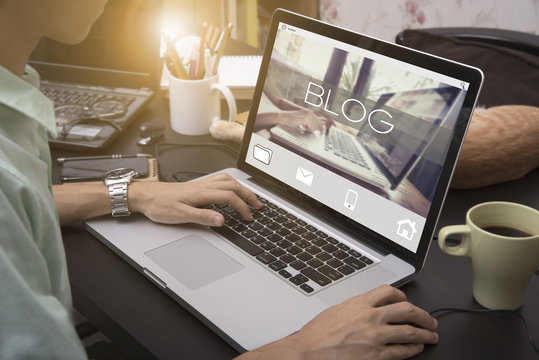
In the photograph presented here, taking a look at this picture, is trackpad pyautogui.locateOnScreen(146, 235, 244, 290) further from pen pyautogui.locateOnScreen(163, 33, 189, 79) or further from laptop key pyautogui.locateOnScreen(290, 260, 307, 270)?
pen pyautogui.locateOnScreen(163, 33, 189, 79)

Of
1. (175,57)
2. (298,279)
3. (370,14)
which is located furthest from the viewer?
(370,14)

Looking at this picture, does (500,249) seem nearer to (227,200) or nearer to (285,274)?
(285,274)

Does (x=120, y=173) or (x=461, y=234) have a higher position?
(x=461, y=234)

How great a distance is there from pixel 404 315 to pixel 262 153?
442 mm

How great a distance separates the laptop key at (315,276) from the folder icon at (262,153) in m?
0.28

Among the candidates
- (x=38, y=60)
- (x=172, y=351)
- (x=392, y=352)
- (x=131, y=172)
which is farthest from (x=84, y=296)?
(x=38, y=60)

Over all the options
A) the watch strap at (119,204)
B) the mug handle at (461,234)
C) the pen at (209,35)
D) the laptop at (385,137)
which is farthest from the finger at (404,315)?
the pen at (209,35)

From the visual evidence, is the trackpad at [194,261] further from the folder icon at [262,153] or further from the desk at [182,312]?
the folder icon at [262,153]

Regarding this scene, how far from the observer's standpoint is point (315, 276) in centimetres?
80

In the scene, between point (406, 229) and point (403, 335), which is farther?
point (406, 229)

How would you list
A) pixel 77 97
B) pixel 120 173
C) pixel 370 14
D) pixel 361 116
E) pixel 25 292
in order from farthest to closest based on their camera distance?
pixel 370 14, pixel 77 97, pixel 120 173, pixel 361 116, pixel 25 292

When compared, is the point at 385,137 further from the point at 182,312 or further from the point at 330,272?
the point at 182,312

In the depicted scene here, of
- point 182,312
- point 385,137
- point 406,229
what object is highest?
point 385,137

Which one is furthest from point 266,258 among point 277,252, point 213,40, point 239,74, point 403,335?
point 239,74
